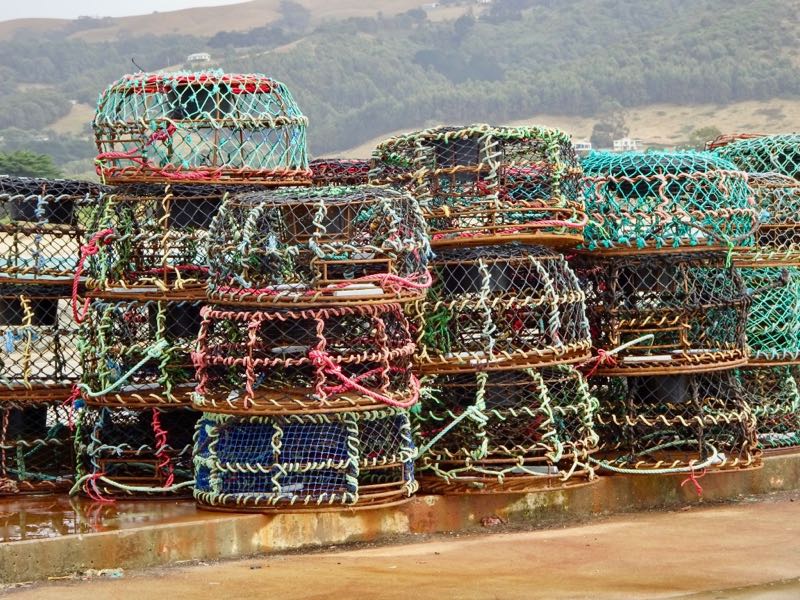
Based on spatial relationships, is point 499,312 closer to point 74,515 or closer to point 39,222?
point 74,515

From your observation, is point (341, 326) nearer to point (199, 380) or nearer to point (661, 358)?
point (199, 380)

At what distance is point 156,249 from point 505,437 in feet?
10.4

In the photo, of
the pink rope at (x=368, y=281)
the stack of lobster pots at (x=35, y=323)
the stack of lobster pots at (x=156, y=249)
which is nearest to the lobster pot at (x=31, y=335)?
the stack of lobster pots at (x=35, y=323)

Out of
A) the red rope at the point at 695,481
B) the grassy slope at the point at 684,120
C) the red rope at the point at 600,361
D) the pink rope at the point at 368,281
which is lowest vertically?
the grassy slope at the point at 684,120

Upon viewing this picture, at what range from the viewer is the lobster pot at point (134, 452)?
12469 mm

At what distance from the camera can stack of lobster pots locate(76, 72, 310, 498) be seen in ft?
40.7

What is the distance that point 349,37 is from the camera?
462 ft

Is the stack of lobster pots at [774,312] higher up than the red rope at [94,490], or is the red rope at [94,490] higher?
the stack of lobster pots at [774,312]

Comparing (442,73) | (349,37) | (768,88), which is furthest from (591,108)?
(349,37)

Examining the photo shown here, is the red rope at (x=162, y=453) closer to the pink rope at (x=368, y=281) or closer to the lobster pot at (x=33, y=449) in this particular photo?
the lobster pot at (x=33, y=449)

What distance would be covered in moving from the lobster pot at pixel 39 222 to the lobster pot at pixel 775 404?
619cm

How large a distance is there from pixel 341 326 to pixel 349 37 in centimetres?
13070

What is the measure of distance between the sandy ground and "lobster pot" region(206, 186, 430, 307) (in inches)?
74.7

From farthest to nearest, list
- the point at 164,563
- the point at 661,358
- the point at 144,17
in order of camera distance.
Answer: the point at 144,17 < the point at 661,358 < the point at 164,563
